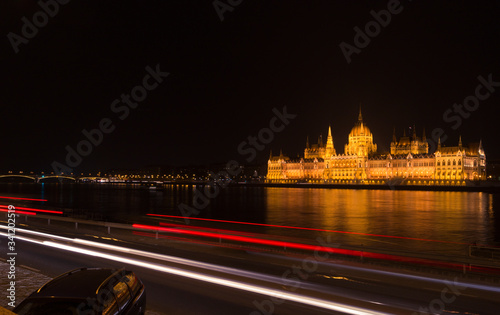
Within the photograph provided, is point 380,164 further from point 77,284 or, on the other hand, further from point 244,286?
point 77,284

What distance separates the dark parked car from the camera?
13.2 ft

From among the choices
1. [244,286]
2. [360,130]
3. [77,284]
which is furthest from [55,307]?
[360,130]

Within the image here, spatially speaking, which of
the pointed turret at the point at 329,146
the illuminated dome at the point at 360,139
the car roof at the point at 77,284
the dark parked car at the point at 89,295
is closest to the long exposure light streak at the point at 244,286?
the dark parked car at the point at 89,295

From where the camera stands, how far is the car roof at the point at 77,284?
4.25 meters

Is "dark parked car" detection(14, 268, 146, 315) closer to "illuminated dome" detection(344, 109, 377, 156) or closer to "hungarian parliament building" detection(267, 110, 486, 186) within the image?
"hungarian parliament building" detection(267, 110, 486, 186)

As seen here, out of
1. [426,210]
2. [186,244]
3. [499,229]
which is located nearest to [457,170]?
[426,210]

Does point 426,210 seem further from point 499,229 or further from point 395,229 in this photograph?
point 395,229

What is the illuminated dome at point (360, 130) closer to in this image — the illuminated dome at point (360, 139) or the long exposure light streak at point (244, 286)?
the illuminated dome at point (360, 139)

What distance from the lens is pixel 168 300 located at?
7066 millimetres

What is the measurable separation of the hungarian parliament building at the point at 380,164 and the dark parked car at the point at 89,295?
408 ft

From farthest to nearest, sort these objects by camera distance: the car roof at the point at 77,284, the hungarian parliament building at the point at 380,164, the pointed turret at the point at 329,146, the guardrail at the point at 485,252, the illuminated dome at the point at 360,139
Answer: the pointed turret at the point at 329,146
the illuminated dome at the point at 360,139
the hungarian parliament building at the point at 380,164
the guardrail at the point at 485,252
the car roof at the point at 77,284

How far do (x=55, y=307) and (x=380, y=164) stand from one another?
495ft

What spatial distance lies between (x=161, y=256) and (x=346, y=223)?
29317 mm

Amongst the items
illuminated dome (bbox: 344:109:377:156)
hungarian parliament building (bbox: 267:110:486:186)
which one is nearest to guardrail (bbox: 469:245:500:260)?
hungarian parliament building (bbox: 267:110:486:186)
